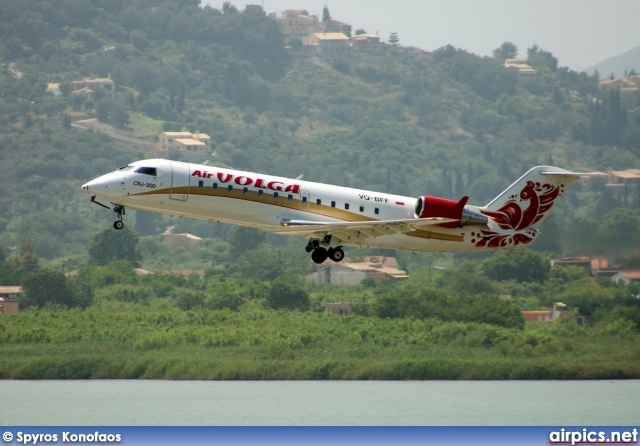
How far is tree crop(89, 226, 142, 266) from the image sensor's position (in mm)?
99750

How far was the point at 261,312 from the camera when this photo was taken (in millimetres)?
70750

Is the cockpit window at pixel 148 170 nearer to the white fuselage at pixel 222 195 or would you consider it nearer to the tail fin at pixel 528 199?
the white fuselage at pixel 222 195

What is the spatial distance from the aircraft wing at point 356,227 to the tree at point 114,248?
2479 inches

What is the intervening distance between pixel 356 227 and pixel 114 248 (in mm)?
65226

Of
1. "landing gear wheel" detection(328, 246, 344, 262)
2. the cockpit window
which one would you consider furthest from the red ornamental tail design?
the cockpit window

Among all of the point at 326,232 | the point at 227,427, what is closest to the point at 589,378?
the point at 227,427

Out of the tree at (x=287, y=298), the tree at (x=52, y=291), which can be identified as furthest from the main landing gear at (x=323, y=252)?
the tree at (x=52, y=291)

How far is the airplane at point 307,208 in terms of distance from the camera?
36.9 m

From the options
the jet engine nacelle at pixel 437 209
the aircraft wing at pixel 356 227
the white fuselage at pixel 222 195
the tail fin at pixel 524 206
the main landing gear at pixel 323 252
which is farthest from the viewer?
the tail fin at pixel 524 206

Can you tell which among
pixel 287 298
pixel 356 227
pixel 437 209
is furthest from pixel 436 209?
pixel 287 298

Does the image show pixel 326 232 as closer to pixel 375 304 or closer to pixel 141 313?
pixel 375 304

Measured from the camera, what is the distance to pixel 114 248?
100125 mm

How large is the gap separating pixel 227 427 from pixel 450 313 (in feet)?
62.8

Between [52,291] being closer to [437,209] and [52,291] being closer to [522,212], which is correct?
[522,212]
